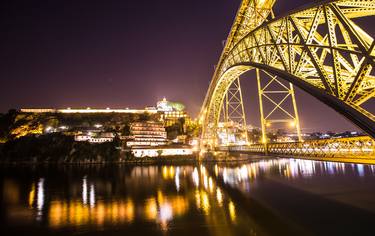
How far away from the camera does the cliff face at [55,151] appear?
7244cm

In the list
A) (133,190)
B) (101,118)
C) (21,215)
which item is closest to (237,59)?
(133,190)

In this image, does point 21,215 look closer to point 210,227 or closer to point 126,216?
point 126,216

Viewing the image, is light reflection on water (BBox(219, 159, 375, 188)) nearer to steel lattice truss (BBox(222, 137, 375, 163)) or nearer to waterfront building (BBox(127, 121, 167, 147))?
steel lattice truss (BBox(222, 137, 375, 163))

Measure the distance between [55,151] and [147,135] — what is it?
107 feet

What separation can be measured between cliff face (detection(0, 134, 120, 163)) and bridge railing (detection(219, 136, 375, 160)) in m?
67.4

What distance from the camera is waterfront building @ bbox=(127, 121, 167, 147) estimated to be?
265 ft

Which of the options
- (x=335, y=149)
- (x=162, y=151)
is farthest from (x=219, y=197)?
(x=162, y=151)

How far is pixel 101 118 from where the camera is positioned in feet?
348

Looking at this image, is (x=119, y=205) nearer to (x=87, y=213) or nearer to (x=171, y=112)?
(x=87, y=213)

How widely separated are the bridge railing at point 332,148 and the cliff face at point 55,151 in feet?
221

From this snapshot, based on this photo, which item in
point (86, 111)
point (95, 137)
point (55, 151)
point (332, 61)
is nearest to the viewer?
point (332, 61)

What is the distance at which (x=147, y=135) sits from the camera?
86.3 metres

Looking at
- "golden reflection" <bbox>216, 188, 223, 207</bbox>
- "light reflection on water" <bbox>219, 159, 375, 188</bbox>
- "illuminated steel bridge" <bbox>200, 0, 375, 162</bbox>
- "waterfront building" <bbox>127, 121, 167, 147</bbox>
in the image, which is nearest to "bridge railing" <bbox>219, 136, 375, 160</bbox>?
"illuminated steel bridge" <bbox>200, 0, 375, 162</bbox>

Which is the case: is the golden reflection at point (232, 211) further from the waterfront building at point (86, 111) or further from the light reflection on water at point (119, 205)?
the waterfront building at point (86, 111)
